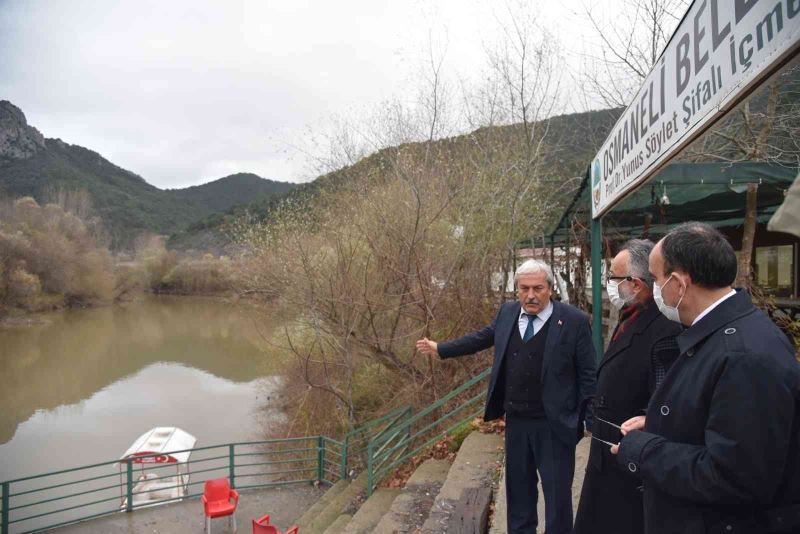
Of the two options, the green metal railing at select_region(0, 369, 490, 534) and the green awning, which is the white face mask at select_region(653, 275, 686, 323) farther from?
the green metal railing at select_region(0, 369, 490, 534)

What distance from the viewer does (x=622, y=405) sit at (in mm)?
2266

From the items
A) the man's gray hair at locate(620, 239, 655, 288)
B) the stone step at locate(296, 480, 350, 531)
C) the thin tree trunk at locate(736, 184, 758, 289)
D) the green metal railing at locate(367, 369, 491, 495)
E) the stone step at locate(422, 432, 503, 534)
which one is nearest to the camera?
the man's gray hair at locate(620, 239, 655, 288)

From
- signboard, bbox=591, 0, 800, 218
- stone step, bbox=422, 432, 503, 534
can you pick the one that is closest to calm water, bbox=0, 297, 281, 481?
stone step, bbox=422, 432, 503, 534

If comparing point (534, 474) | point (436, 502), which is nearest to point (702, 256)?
point (534, 474)

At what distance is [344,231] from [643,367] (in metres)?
10.0

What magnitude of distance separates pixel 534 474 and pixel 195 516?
340 inches

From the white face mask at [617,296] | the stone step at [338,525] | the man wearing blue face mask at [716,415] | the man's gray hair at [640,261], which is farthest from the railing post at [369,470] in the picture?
the man wearing blue face mask at [716,415]

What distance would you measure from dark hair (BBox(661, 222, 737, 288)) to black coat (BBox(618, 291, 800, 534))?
8cm

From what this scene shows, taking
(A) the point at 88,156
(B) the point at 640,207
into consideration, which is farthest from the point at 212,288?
(A) the point at 88,156

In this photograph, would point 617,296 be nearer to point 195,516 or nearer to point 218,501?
point 218,501

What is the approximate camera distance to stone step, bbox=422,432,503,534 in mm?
4285

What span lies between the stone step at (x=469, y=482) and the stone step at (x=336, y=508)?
265cm

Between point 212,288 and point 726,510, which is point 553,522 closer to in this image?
point 726,510

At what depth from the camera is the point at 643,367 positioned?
2.24m
